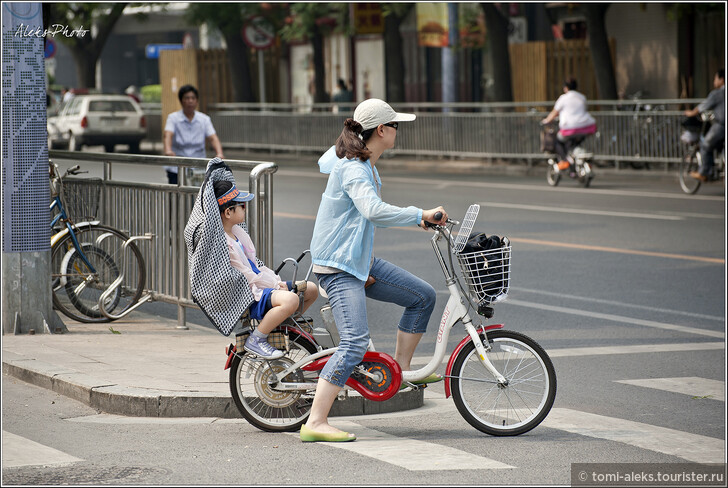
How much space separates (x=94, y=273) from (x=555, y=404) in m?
4.20

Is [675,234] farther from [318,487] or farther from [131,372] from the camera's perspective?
[318,487]

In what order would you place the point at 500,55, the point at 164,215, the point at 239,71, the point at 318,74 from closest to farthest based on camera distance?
the point at 164,215 < the point at 500,55 < the point at 318,74 < the point at 239,71

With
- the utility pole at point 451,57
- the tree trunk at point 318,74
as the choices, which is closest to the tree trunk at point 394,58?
the utility pole at point 451,57

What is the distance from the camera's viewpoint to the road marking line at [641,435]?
5844 millimetres

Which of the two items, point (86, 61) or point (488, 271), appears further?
point (86, 61)

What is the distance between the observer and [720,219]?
53.5 ft

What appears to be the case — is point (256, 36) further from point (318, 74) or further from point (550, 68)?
point (550, 68)

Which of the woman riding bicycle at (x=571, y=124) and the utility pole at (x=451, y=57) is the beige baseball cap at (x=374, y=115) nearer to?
the woman riding bicycle at (x=571, y=124)

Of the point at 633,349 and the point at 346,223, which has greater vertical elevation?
the point at 346,223

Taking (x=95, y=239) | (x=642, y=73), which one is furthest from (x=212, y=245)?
(x=642, y=73)

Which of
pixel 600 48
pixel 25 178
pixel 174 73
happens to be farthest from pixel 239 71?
pixel 25 178

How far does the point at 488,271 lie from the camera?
6.00 meters

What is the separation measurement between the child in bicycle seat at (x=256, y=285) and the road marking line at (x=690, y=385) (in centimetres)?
238

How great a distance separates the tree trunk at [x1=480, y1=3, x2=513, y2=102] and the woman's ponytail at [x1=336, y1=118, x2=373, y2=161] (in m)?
22.0
